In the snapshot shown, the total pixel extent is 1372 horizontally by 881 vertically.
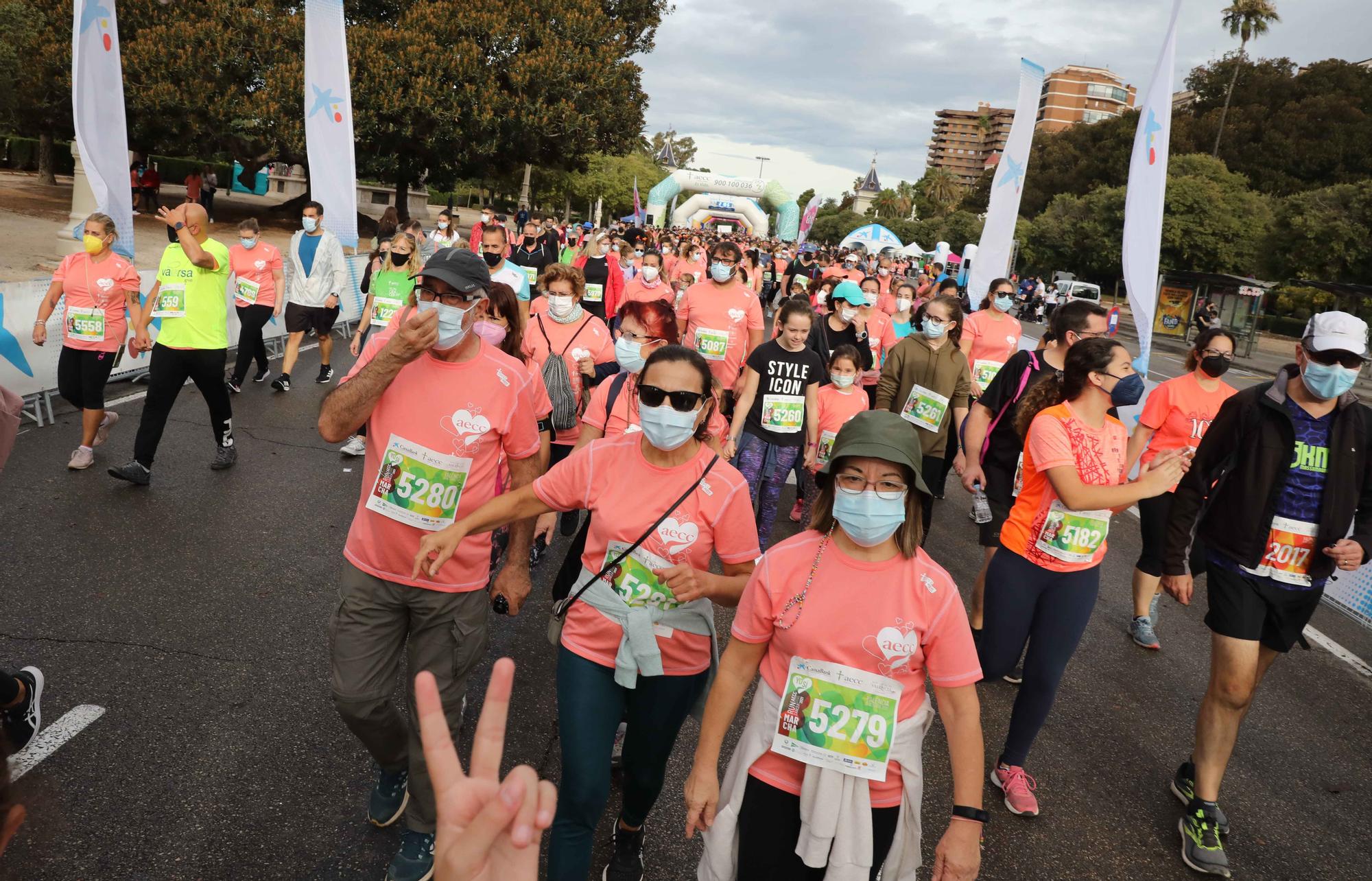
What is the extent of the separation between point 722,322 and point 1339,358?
15.3 feet

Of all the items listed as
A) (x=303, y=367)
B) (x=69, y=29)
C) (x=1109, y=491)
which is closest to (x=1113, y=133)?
(x=69, y=29)

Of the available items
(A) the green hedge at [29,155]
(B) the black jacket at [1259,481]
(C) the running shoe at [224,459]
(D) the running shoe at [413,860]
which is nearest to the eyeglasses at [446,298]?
(D) the running shoe at [413,860]

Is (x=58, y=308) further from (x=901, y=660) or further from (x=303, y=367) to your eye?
(x=901, y=660)

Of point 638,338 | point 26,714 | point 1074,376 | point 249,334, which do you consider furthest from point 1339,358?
point 249,334

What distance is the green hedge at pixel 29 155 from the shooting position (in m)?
43.3

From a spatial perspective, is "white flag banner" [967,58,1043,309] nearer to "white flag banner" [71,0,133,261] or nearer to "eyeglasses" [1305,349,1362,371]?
"eyeglasses" [1305,349,1362,371]

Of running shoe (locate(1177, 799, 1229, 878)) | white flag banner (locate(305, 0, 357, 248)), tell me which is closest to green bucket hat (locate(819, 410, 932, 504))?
running shoe (locate(1177, 799, 1229, 878))

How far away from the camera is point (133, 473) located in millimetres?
6562

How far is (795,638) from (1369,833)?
3.36m

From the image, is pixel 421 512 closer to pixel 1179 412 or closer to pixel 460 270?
pixel 460 270

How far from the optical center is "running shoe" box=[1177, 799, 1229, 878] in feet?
12.0

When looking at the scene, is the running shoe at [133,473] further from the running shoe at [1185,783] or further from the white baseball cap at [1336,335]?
the white baseball cap at [1336,335]

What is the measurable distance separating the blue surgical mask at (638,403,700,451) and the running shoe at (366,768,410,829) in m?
1.51

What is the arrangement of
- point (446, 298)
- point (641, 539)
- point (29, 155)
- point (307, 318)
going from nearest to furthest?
point (641, 539) < point (446, 298) < point (307, 318) < point (29, 155)
